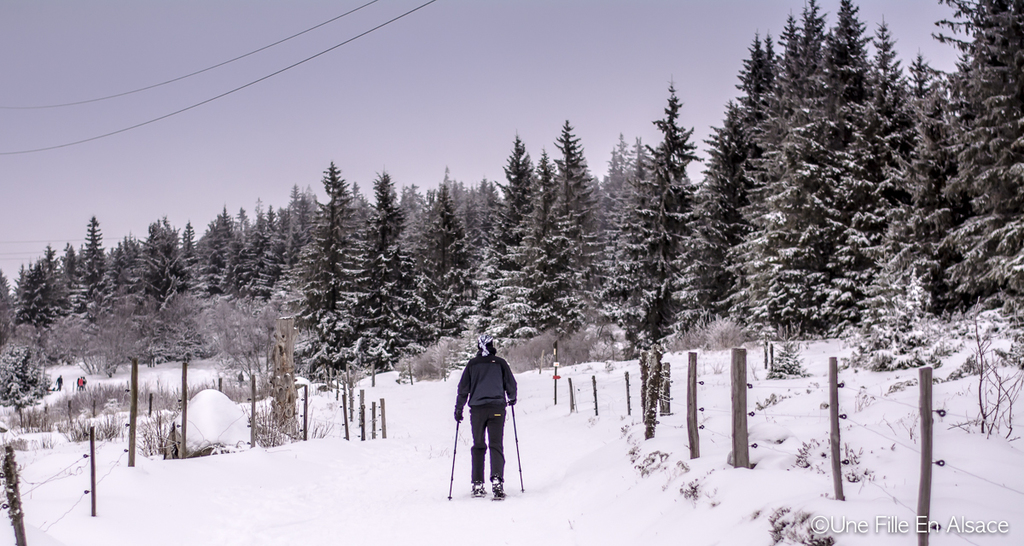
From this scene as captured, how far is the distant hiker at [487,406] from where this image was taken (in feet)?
23.3

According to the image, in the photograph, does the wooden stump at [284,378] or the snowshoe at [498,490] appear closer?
the snowshoe at [498,490]

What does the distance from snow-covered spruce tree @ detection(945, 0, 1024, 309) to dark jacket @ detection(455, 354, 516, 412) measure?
13.1 m

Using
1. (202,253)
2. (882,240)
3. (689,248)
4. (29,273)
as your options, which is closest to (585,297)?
(689,248)

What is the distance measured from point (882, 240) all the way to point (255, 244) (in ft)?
191

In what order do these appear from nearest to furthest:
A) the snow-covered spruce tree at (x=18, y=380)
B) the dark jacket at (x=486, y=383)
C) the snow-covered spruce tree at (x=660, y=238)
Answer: the dark jacket at (x=486, y=383) → the snow-covered spruce tree at (x=660, y=238) → the snow-covered spruce tree at (x=18, y=380)

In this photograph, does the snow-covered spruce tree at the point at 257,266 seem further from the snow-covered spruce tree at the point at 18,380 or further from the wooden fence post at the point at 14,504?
the wooden fence post at the point at 14,504

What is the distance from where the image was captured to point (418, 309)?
38375mm

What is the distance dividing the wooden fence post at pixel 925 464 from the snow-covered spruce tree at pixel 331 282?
3456cm

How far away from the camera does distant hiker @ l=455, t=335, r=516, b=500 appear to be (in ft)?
23.3

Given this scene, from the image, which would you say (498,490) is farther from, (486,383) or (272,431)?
(272,431)

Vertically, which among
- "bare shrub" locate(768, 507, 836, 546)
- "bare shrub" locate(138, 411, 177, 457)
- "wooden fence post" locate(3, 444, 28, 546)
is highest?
"wooden fence post" locate(3, 444, 28, 546)

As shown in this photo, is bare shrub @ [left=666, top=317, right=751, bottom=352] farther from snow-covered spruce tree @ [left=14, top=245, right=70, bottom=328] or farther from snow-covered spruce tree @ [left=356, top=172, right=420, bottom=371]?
snow-covered spruce tree @ [left=14, top=245, right=70, bottom=328]

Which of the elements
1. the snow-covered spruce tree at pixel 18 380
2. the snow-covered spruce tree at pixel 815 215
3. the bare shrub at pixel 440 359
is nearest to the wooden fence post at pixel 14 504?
the snow-covered spruce tree at pixel 815 215

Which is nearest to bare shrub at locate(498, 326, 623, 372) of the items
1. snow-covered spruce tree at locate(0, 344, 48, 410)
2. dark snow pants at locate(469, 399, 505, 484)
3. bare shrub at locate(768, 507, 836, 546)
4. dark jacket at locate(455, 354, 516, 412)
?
dark jacket at locate(455, 354, 516, 412)
